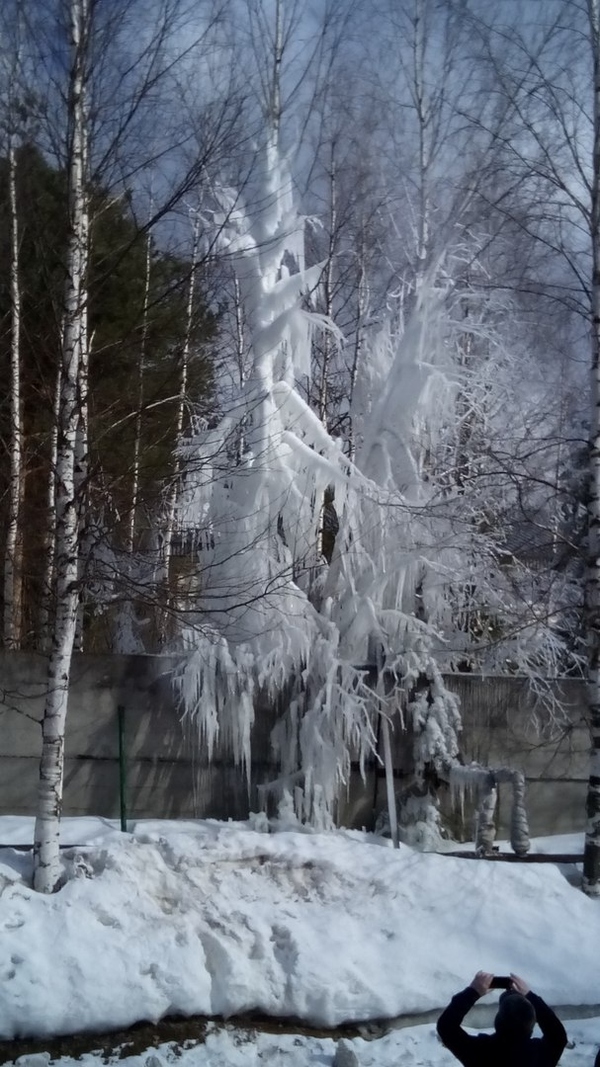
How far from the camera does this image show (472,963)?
732cm

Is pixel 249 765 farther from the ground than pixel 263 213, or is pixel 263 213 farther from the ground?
pixel 263 213

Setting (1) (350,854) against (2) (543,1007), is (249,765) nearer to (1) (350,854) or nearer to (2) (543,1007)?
(1) (350,854)

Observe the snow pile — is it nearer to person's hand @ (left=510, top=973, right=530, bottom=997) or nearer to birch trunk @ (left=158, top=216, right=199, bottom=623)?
birch trunk @ (left=158, top=216, right=199, bottom=623)

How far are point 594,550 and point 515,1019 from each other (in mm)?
5381

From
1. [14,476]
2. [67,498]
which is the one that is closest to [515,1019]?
[67,498]

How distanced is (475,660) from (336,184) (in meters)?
8.38

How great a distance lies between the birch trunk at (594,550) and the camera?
26.8 feet

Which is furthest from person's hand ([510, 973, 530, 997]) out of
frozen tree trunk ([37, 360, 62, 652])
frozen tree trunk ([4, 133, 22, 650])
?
frozen tree trunk ([4, 133, 22, 650])

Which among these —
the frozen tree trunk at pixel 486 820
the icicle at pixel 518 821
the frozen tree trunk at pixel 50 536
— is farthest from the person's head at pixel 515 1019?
the icicle at pixel 518 821

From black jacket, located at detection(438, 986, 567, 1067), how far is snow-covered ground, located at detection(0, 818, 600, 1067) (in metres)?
2.84

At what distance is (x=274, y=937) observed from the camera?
23.5 ft

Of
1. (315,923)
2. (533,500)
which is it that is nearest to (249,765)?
(315,923)

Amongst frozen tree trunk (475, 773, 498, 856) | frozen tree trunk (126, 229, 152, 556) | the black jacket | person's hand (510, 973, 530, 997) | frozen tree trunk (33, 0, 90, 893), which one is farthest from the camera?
frozen tree trunk (475, 773, 498, 856)

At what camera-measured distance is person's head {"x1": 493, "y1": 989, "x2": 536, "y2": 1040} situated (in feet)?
11.4
